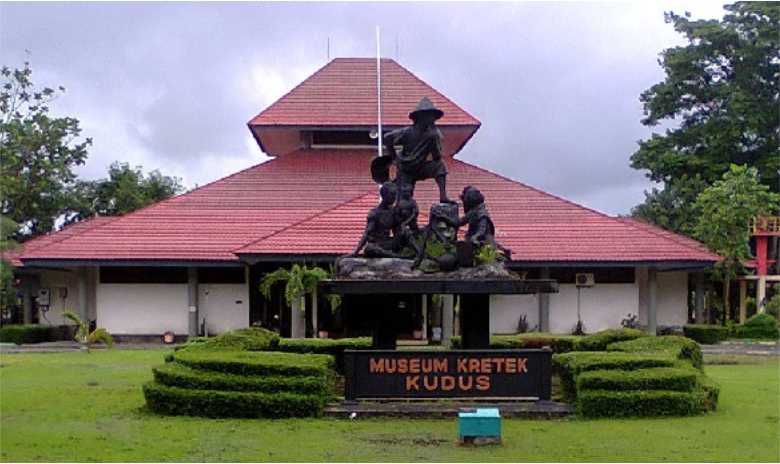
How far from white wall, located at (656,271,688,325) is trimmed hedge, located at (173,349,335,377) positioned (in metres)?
20.9

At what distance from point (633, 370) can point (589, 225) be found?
57.9 ft

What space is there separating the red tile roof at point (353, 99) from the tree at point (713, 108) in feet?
43.0

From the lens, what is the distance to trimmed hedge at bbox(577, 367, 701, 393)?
13633 mm

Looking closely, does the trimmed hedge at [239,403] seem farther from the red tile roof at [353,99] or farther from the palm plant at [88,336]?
the red tile roof at [353,99]

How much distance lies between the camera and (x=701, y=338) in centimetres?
3053

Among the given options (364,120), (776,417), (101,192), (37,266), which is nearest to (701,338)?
(364,120)

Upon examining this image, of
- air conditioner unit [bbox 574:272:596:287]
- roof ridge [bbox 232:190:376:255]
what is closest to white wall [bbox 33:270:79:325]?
roof ridge [bbox 232:190:376:255]

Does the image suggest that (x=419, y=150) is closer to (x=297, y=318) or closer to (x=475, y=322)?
(x=475, y=322)

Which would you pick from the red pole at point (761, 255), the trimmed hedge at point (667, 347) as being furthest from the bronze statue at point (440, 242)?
the red pole at point (761, 255)

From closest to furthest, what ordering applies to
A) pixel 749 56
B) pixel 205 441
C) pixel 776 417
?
pixel 205 441 < pixel 776 417 < pixel 749 56

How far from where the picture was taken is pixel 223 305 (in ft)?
103

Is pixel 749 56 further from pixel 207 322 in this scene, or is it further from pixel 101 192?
pixel 101 192

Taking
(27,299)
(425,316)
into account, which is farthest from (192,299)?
(27,299)

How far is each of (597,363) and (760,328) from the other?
2118cm
